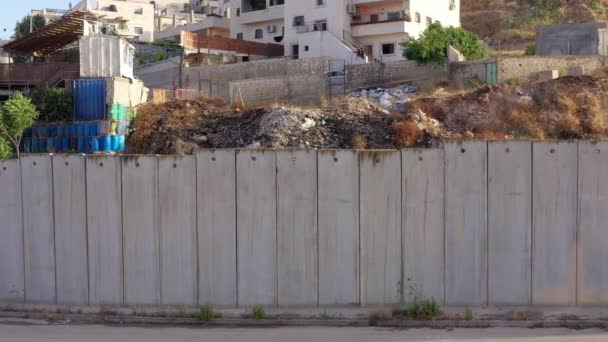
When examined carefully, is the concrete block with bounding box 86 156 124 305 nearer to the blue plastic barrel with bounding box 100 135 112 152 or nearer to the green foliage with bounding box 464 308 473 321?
the green foliage with bounding box 464 308 473 321

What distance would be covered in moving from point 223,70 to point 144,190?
97.6ft

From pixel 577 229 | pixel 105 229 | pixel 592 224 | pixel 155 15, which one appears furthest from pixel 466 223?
pixel 155 15

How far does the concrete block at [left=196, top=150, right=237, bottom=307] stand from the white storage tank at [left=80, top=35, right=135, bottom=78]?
867 inches

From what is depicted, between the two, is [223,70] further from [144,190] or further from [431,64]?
[144,190]

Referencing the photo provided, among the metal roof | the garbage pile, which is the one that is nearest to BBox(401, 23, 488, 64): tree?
the garbage pile

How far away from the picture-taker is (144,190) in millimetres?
7262

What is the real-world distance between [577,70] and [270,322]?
26.2 metres

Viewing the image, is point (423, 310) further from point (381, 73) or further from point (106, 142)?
Result: point (381, 73)

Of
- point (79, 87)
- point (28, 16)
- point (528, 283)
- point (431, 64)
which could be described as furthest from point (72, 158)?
point (28, 16)

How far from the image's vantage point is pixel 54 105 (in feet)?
90.8

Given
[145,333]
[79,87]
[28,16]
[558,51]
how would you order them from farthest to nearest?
[28,16] < [558,51] < [79,87] < [145,333]

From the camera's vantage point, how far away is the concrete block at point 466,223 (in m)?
6.88

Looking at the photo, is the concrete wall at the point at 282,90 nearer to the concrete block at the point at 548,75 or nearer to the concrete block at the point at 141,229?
the concrete block at the point at 548,75

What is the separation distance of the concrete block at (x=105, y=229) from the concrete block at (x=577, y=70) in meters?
25.4
